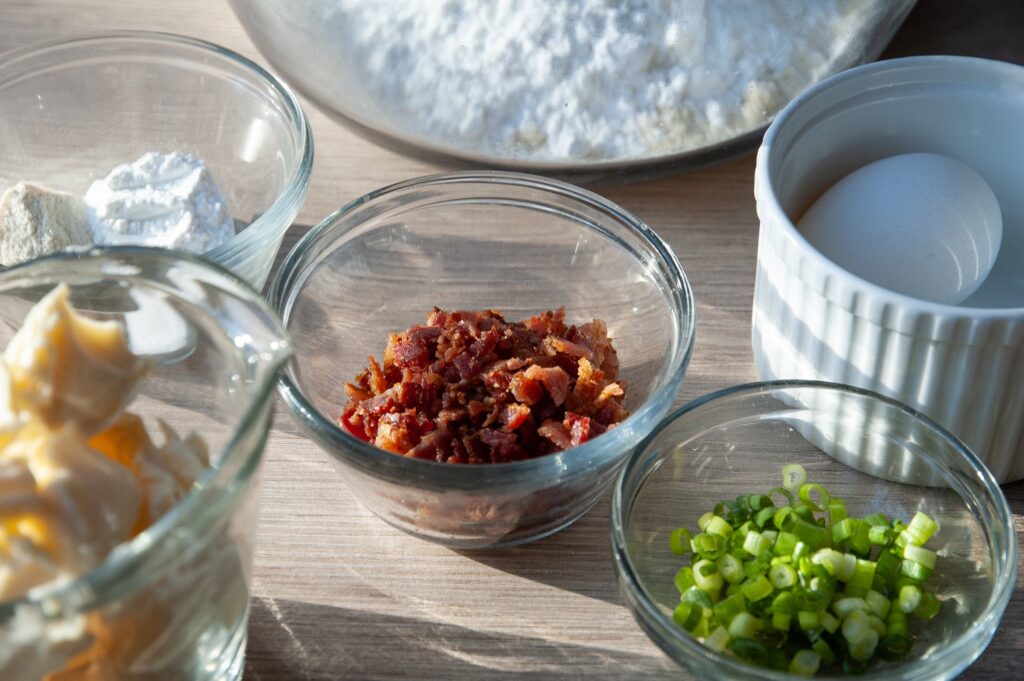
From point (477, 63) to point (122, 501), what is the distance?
2.05ft

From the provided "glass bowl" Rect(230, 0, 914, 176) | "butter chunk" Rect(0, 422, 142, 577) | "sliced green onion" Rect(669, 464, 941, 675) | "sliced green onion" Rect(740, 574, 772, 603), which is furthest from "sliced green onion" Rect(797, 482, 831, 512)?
"butter chunk" Rect(0, 422, 142, 577)

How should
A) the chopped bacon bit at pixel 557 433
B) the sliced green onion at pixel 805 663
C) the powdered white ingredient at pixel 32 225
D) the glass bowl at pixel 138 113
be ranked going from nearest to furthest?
the sliced green onion at pixel 805 663 → the chopped bacon bit at pixel 557 433 → the powdered white ingredient at pixel 32 225 → the glass bowl at pixel 138 113

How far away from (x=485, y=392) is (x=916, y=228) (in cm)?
40

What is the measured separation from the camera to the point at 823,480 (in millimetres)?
991

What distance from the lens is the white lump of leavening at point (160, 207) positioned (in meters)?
1.10

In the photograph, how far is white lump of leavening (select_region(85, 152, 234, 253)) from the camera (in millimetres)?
1099

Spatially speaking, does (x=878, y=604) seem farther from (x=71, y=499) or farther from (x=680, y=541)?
(x=71, y=499)

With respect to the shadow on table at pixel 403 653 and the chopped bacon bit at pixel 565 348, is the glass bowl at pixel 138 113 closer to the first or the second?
the chopped bacon bit at pixel 565 348

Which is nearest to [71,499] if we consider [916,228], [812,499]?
[812,499]

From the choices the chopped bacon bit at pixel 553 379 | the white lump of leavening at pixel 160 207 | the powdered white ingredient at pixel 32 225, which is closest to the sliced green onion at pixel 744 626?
the chopped bacon bit at pixel 553 379

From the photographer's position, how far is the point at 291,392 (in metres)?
0.88

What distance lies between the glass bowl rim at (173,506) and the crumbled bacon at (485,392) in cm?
21

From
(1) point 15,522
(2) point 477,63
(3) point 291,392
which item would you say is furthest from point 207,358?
(2) point 477,63

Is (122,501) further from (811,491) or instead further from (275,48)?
(275,48)
